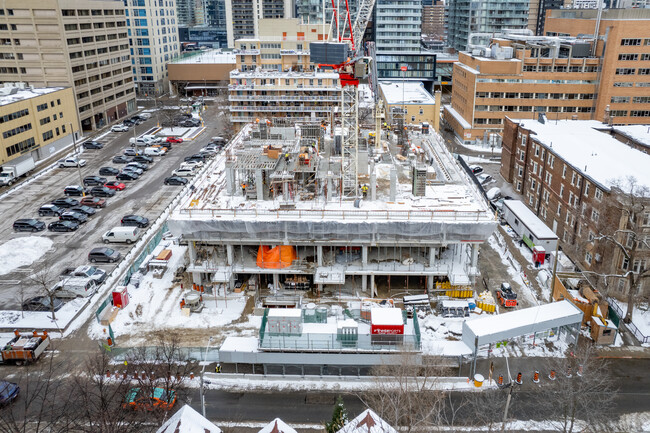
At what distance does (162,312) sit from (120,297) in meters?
3.04

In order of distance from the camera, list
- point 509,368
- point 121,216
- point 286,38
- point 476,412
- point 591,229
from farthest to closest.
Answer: point 286,38 → point 121,216 → point 591,229 → point 509,368 → point 476,412

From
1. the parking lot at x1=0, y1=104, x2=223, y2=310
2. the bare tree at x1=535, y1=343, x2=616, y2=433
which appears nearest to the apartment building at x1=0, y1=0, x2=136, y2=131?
the parking lot at x1=0, y1=104, x2=223, y2=310

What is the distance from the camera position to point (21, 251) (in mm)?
43875

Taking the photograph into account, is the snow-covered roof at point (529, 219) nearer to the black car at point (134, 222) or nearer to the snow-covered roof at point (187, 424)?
the snow-covered roof at point (187, 424)

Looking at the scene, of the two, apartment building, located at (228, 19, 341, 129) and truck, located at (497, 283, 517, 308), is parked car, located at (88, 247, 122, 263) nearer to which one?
truck, located at (497, 283, 517, 308)

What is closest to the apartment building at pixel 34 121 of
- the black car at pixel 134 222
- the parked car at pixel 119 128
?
the parked car at pixel 119 128

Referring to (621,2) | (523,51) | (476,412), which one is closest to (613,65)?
(523,51)

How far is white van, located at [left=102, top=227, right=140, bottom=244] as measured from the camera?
4481 centimetres

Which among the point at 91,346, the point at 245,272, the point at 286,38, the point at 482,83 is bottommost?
the point at 91,346

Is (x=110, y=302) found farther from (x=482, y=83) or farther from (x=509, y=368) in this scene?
(x=482, y=83)

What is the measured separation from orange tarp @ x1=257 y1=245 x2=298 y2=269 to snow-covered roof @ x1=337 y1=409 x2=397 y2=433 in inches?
628

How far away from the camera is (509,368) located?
29016mm

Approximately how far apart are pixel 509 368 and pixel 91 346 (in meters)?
24.9

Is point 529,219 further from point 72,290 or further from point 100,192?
point 100,192
